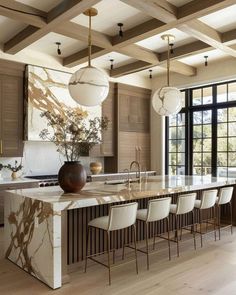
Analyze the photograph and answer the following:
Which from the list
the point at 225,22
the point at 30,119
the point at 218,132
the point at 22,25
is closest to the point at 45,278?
the point at 30,119

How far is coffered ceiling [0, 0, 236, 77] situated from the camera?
3725 mm

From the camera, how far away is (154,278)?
3.21 m

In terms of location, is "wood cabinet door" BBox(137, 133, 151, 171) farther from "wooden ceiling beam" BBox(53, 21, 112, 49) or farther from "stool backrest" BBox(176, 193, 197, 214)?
"stool backrest" BBox(176, 193, 197, 214)

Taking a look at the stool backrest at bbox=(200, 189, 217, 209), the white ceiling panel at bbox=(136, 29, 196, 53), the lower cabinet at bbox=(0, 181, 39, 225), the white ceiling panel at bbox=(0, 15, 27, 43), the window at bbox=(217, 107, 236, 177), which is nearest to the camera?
the stool backrest at bbox=(200, 189, 217, 209)

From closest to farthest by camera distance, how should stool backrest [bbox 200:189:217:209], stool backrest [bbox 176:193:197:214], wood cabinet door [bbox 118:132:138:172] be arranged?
1. stool backrest [bbox 176:193:197:214]
2. stool backrest [bbox 200:189:217:209]
3. wood cabinet door [bbox 118:132:138:172]

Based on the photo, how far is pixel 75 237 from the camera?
349cm

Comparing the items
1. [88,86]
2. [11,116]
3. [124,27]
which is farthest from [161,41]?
[11,116]

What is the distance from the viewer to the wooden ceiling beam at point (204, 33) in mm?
4250

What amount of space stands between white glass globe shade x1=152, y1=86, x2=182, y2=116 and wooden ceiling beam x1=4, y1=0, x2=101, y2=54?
159cm

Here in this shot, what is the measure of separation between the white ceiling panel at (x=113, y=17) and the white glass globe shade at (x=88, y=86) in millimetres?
1127

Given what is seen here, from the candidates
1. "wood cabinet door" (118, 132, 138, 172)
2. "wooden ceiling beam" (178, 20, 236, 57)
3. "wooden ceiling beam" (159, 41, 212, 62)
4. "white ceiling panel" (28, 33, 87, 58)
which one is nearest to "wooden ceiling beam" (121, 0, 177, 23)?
"wooden ceiling beam" (178, 20, 236, 57)

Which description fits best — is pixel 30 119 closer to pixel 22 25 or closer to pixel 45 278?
pixel 22 25

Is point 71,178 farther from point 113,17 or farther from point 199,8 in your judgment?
point 199,8

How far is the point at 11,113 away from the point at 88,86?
273 cm
